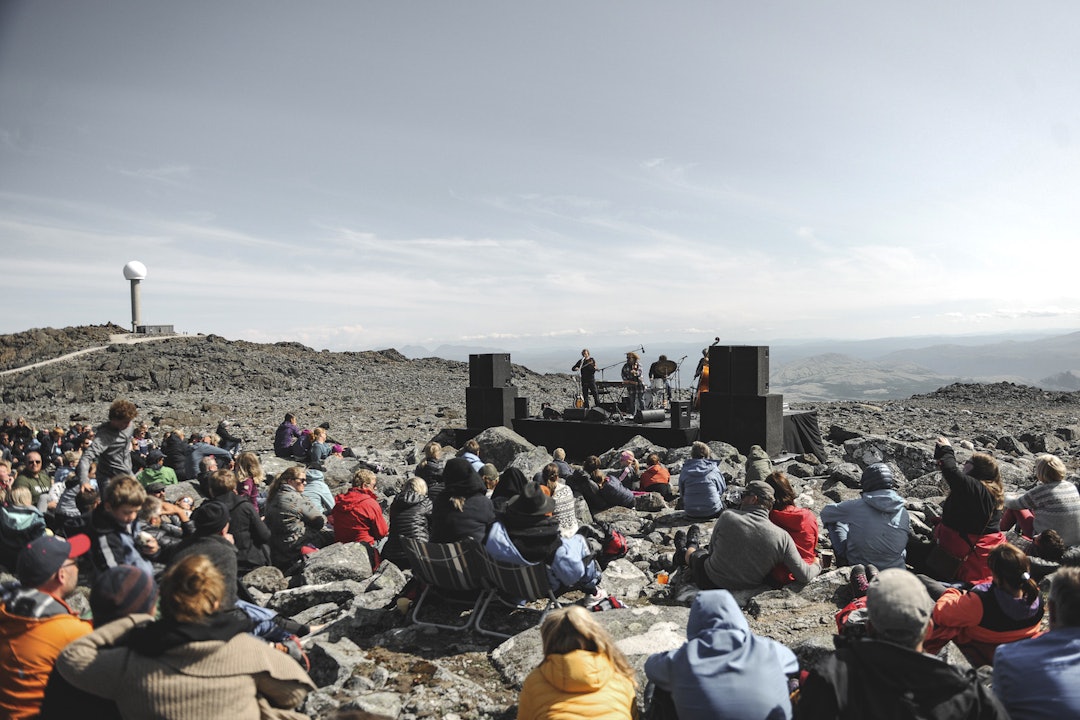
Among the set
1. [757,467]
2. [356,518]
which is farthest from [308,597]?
[757,467]

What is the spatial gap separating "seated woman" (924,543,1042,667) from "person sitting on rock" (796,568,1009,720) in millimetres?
1469

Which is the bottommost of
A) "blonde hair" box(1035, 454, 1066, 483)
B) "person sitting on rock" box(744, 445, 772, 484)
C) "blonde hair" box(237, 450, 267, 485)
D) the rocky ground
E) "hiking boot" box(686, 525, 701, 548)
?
the rocky ground

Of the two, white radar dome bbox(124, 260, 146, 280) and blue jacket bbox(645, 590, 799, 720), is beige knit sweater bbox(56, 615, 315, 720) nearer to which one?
blue jacket bbox(645, 590, 799, 720)

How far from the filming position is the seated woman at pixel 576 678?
3295 millimetres

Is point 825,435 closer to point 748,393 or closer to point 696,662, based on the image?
point 748,393

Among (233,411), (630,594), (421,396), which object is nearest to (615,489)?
(630,594)

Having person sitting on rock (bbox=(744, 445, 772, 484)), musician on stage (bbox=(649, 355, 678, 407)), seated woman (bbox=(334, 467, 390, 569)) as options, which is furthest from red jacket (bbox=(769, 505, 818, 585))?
musician on stage (bbox=(649, 355, 678, 407))

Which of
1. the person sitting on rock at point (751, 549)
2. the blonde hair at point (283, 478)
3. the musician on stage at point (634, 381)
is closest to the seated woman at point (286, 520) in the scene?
the blonde hair at point (283, 478)

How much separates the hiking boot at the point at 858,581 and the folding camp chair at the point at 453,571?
9.91ft

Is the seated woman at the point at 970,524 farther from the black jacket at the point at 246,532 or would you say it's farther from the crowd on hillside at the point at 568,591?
the black jacket at the point at 246,532

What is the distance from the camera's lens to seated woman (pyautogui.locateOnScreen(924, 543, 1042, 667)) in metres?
4.05

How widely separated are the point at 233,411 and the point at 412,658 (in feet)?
83.5

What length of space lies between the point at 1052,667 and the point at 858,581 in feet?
8.20

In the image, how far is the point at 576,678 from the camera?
3297 mm
